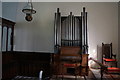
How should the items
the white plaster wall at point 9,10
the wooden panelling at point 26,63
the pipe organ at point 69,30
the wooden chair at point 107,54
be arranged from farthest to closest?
the white plaster wall at point 9,10, the wooden chair at point 107,54, the pipe organ at point 69,30, the wooden panelling at point 26,63

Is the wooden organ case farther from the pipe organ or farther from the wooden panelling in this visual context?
the wooden panelling

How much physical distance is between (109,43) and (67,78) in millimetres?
2637

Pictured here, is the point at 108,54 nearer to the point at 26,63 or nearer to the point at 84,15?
the point at 84,15

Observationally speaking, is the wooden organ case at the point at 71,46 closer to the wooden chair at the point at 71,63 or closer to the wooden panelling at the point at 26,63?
the wooden chair at the point at 71,63

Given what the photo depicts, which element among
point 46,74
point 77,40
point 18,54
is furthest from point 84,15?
point 18,54

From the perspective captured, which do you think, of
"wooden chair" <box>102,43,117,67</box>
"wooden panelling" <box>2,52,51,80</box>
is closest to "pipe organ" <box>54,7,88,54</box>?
"wooden panelling" <box>2,52,51,80</box>

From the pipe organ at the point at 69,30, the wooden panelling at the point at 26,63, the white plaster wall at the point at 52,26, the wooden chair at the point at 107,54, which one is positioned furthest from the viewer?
the white plaster wall at the point at 52,26

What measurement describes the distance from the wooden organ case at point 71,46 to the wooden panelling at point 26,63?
36 cm

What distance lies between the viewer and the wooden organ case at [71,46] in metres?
4.62

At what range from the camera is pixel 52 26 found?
19.0ft

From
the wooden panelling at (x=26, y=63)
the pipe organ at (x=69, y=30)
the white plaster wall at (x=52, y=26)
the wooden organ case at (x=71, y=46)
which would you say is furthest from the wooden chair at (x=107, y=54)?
the wooden panelling at (x=26, y=63)

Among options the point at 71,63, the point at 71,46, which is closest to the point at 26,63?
the point at 71,63

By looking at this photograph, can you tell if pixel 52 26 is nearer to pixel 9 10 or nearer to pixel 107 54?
pixel 9 10

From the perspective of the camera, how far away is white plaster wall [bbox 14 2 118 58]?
5602mm
